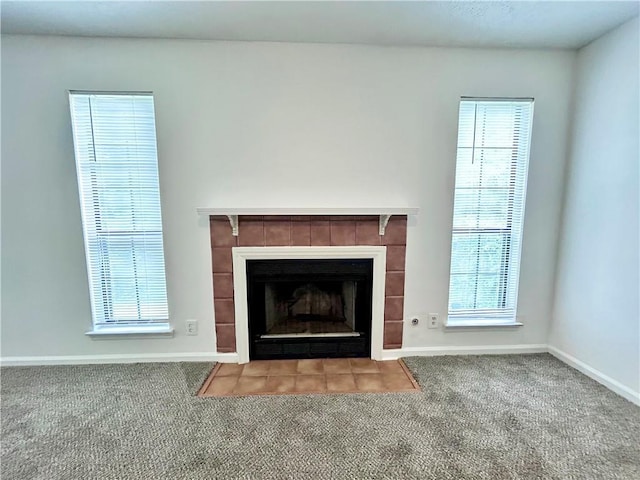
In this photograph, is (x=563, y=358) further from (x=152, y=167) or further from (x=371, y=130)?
(x=152, y=167)

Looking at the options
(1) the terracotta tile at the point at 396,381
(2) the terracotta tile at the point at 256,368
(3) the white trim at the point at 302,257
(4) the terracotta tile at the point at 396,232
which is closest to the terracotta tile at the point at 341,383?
(1) the terracotta tile at the point at 396,381

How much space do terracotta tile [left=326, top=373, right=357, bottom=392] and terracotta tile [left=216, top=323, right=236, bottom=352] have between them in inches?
32.0

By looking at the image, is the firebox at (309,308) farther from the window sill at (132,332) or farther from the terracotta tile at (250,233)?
the window sill at (132,332)

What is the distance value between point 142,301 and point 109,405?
739 millimetres

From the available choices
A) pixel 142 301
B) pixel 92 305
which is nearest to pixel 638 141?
pixel 142 301

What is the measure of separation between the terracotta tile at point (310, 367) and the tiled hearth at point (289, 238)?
564 millimetres

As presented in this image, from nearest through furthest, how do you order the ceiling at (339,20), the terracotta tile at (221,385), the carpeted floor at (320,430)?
1. the carpeted floor at (320,430)
2. the ceiling at (339,20)
3. the terracotta tile at (221,385)

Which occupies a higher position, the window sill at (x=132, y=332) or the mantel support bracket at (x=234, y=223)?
the mantel support bracket at (x=234, y=223)

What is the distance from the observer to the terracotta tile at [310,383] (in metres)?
Answer: 2.09

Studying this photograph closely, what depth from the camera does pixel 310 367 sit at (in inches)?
93.5

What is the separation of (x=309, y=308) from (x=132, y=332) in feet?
4.60

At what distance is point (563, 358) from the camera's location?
2424 mm

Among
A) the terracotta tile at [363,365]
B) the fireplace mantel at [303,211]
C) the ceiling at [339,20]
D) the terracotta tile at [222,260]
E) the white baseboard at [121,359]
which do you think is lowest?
the terracotta tile at [363,365]

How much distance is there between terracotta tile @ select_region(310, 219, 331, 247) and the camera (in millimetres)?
2348
